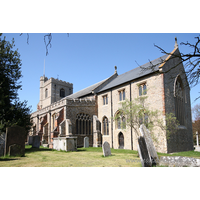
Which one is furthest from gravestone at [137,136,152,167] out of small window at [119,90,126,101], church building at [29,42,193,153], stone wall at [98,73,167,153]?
small window at [119,90,126,101]

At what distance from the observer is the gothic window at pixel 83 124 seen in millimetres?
20655

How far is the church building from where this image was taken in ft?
49.4

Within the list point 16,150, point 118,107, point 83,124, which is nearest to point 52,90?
point 83,124

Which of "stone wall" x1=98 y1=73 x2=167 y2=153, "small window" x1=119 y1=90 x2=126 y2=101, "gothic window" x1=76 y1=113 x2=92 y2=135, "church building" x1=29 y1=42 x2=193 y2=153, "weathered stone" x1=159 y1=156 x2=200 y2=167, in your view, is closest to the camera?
"weathered stone" x1=159 y1=156 x2=200 y2=167

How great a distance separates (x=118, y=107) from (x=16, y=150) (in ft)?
38.8

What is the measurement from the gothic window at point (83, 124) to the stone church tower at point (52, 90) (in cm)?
2202

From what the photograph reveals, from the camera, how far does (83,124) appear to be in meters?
21.0

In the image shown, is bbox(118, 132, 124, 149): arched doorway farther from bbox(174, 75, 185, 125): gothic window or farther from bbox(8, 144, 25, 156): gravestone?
bbox(8, 144, 25, 156): gravestone

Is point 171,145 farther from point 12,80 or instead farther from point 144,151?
point 12,80

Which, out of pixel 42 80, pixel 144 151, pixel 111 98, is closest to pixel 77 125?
pixel 111 98

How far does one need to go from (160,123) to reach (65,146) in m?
7.84

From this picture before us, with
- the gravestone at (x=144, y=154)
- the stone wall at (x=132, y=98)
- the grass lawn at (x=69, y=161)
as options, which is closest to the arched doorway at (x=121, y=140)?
the stone wall at (x=132, y=98)

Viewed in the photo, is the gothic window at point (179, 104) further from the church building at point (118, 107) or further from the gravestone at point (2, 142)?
the gravestone at point (2, 142)

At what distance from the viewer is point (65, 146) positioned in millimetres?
13719
